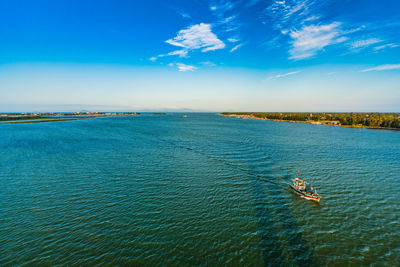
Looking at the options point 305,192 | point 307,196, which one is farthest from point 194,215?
point 305,192

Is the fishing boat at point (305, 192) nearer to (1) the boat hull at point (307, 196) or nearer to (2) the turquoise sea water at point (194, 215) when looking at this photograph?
(1) the boat hull at point (307, 196)

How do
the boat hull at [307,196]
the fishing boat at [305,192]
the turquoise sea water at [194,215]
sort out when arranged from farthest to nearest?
the fishing boat at [305,192]
the boat hull at [307,196]
the turquoise sea water at [194,215]

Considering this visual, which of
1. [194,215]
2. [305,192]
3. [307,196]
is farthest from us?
[305,192]

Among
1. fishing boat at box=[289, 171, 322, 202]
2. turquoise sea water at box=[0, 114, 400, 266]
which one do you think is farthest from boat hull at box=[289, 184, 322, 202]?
turquoise sea water at box=[0, 114, 400, 266]

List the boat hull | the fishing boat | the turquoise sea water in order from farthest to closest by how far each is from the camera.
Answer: the fishing boat
the boat hull
the turquoise sea water

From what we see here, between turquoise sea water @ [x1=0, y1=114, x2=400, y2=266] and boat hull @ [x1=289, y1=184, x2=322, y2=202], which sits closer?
turquoise sea water @ [x1=0, y1=114, x2=400, y2=266]

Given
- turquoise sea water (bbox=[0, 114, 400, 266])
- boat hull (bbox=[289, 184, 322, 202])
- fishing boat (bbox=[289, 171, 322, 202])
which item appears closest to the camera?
turquoise sea water (bbox=[0, 114, 400, 266])

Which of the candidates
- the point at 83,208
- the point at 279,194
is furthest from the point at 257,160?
the point at 83,208

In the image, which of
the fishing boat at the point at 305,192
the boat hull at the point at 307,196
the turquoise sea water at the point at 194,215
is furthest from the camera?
Answer: the fishing boat at the point at 305,192

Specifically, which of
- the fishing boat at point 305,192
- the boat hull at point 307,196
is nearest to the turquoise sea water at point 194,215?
the boat hull at point 307,196

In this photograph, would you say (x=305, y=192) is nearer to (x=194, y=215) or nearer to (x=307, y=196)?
(x=307, y=196)

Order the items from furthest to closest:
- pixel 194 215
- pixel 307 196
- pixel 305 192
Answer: pixel 305 192, pixel 307 196, pixel 194 215

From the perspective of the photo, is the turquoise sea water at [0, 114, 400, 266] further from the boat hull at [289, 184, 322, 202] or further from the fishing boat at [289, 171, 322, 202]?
the fishing boat at [289, 171, 322, 202]
